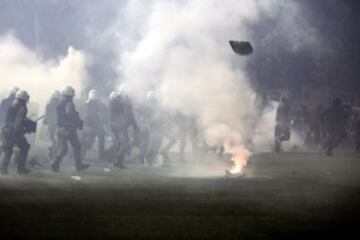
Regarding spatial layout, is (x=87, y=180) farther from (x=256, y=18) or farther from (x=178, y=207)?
(x=256, y=18)

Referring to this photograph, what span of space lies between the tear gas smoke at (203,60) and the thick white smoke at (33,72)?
306 cm

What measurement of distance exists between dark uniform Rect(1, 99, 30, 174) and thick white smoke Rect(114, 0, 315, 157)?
17.7 ft

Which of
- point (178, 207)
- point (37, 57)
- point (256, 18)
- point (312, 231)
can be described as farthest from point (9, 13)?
point (312, 231)

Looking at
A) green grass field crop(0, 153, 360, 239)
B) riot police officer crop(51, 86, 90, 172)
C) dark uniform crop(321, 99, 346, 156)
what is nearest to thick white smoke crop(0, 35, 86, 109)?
dark uniform crop(321, 99, 346, 156)

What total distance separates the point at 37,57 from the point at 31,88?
2.60 m

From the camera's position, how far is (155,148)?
17.2 meters

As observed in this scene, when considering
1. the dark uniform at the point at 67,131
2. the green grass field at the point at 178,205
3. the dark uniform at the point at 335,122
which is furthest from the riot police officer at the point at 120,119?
the dark uniform at the point at 335,122

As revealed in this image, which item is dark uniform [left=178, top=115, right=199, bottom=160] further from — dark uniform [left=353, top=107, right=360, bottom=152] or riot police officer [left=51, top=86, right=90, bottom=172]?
dark uniform [left=353, top=107, right=360, bottom=152]

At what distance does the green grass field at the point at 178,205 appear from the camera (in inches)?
268

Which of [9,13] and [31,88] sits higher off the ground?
[9,13]

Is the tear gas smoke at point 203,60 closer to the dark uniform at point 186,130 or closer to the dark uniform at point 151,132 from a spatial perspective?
the dark uniform at point 186,130

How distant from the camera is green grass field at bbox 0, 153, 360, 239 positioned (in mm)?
6809

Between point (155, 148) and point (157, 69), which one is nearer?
point (155, 148)

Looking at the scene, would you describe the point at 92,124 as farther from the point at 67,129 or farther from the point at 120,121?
the point at 67,129
